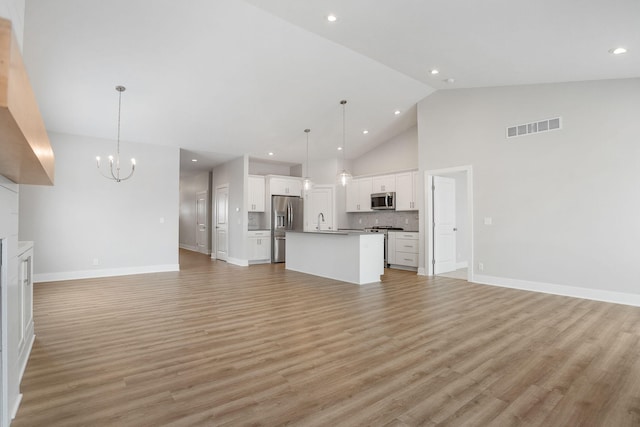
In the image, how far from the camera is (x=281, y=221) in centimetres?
905

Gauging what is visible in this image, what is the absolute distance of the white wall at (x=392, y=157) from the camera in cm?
805

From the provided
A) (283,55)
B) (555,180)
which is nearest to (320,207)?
(283,55)

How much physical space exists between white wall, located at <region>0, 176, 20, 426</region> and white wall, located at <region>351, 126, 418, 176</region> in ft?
23.9

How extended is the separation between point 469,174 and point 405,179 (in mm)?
1895

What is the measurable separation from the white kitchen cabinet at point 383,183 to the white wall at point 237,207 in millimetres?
3338

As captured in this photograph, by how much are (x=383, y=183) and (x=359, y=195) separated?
91cm

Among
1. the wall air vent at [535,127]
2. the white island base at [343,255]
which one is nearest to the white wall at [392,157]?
the wall air vent at [535,127]

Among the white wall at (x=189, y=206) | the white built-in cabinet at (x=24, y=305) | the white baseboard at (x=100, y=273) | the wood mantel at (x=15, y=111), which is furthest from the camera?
the white wall at (x=189, y=206)

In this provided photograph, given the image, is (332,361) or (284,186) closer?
(332,361)

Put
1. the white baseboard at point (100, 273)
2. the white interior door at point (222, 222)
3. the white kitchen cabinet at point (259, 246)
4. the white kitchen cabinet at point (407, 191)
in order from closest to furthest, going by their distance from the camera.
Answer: the white baseboard at point (100, 273) → the white kitchen cabinet at point (407, 191) → the white kitchen cabinet at point (259, 246) → the white interior door at point (222, 222)

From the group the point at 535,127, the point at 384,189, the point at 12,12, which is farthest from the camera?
the point at 384,189

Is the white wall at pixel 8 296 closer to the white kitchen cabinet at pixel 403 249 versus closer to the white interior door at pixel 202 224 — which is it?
the white kitchen cabinet at pixel 403 249

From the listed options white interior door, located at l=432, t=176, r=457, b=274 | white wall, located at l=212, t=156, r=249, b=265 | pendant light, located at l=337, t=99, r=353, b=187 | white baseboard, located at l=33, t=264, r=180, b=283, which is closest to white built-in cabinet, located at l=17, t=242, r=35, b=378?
white baseboard, located at l=33, t=264, r=180, b=283

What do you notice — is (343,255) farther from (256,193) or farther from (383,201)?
(256,193)
